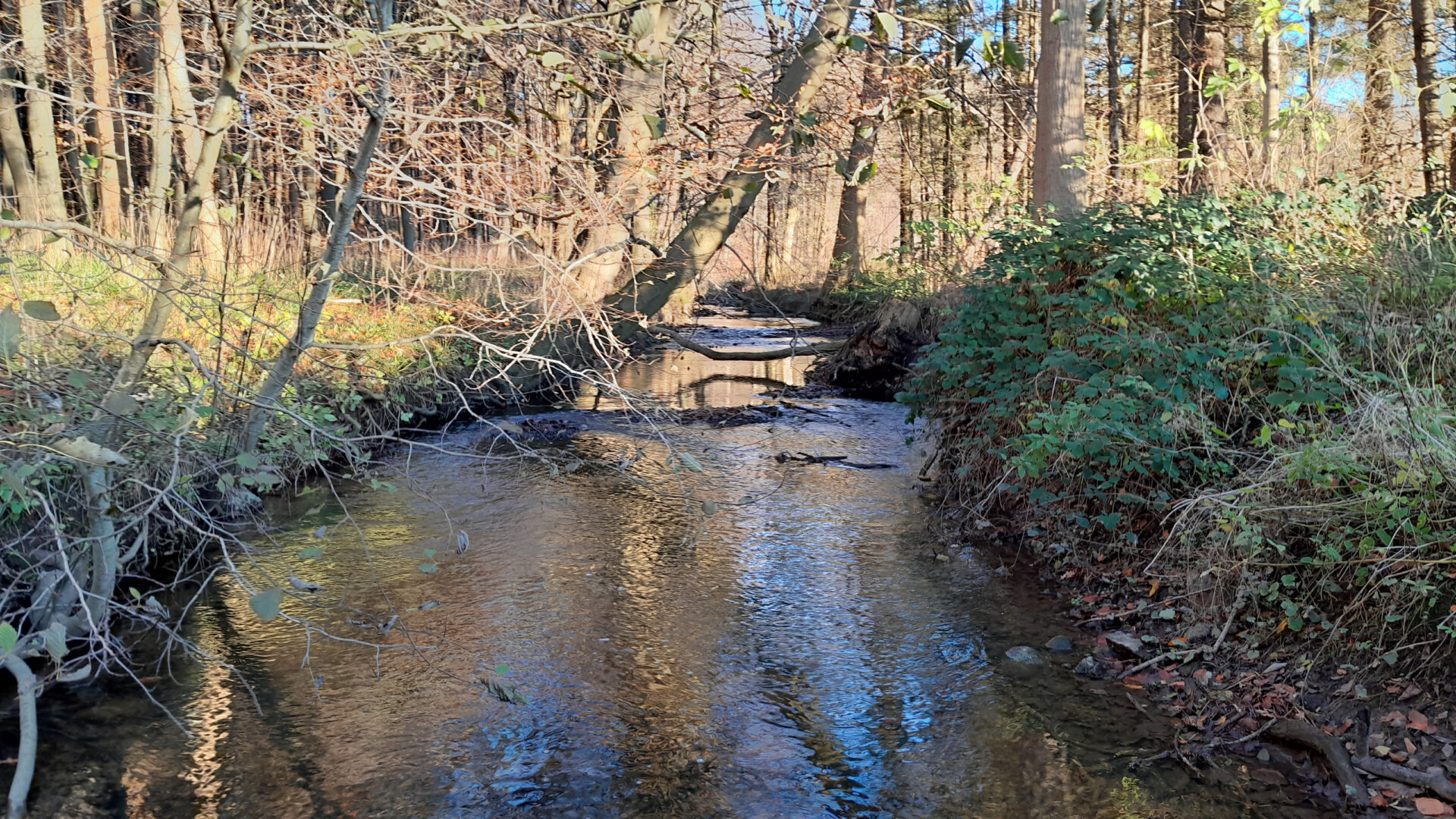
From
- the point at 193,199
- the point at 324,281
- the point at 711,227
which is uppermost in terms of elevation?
the point at 711,227

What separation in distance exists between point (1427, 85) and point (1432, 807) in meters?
7.57

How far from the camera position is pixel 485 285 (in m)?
13.0

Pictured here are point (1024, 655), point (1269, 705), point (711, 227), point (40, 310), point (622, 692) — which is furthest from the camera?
point (711, 227)

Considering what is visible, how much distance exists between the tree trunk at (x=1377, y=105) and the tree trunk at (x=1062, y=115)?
95.0 inches

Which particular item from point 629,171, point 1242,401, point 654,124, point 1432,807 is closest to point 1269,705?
point 1432,807

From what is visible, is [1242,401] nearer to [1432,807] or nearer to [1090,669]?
[1090,669]

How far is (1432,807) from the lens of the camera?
342cm

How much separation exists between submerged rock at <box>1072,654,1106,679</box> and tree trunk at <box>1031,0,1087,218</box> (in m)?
5.75

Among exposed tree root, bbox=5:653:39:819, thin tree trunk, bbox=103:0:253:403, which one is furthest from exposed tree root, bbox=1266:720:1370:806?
thin tree trunk, bbox=103:0:253:403

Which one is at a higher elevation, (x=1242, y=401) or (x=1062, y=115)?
(x=1062, y=115)

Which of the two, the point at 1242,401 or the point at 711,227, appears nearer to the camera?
the point at 1242,401

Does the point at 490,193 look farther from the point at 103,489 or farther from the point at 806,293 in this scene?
the point at 806,293

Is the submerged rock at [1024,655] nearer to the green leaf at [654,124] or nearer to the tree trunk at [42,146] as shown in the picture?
the green leaf at [654,124]

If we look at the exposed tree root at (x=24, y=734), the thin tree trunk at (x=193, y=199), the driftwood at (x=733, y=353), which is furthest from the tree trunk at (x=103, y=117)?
the exposed tree root at (x=24, y=734)
